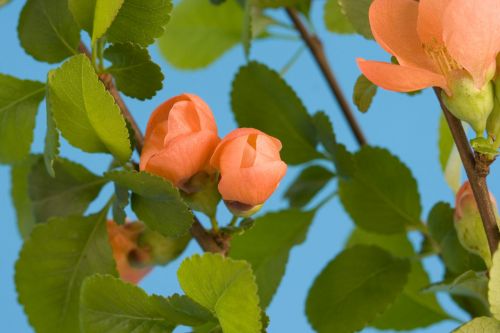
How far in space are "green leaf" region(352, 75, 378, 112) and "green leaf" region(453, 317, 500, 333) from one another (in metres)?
0.14

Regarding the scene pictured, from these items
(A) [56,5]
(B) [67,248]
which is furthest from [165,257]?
(A) [56,5]

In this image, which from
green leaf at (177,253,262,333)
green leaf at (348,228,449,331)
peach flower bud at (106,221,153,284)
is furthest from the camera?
green leaf at (348,228,449,331)

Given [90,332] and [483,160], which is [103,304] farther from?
[483,160]

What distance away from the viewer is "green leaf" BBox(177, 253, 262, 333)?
14.0 inches

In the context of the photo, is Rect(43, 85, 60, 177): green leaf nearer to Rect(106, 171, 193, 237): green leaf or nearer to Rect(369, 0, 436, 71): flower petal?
Rect(106, 171, 193, 237): green leaf

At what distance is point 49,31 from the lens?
486 mm

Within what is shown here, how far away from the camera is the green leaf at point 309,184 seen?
2.12 ft

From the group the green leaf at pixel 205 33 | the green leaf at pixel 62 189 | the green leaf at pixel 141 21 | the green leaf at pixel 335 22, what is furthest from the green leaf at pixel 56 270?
the green leaf at pixel 205 33

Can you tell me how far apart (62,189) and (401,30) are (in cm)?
26

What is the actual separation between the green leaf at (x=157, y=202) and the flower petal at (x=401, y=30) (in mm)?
123

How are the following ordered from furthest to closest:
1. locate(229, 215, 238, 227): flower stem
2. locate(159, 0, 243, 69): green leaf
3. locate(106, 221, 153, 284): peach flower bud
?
locate(159, 0, 243, 69): green leaf < locate(106, 221, 153, 284): peach flower bud < locate(229, 215, 238, 227): flower stem

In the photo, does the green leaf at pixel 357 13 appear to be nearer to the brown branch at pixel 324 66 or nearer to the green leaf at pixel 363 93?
the green leaf at pixel 363 93

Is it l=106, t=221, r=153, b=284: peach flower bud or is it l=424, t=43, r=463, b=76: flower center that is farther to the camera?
l=106, t=221, r=153, b=284: peach flower bud

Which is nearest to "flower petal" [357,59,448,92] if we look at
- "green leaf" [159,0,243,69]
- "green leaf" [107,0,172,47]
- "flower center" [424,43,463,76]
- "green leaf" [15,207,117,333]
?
"flower center" [424,43,463,76]
